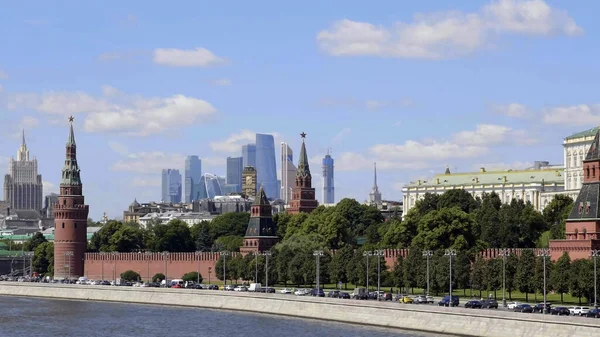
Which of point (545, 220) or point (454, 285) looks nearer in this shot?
point (454, 285)

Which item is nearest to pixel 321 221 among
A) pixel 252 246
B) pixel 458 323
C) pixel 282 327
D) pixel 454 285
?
pixel 252 246

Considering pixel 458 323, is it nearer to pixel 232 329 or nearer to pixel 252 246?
pixel 232 329

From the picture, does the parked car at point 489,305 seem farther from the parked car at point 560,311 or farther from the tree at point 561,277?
the tree at point 561,277

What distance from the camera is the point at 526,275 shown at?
10581cm

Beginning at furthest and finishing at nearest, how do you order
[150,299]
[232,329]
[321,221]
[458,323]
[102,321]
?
[321,221], [150,299], [102,321], [232,329], [458,323]

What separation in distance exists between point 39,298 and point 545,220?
55.1m

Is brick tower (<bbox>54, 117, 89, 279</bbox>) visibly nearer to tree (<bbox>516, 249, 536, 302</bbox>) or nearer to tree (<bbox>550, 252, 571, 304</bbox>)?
tree (<bbox>516, 249, 536, 302</bbox>)

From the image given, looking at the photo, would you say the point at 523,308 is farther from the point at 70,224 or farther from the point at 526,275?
the point at 70,224

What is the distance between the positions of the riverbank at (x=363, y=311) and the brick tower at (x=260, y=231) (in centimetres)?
2472

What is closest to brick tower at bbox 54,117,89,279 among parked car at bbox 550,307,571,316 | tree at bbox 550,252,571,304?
tree at bbox 550,252,571,304

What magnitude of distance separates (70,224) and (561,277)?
92.5 m

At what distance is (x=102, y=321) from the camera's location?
10975cm

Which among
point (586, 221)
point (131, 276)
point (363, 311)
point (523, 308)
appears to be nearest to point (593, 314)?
point (523, 308)

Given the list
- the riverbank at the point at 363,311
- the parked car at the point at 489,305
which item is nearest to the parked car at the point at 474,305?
the parked car at the point at 489,305
